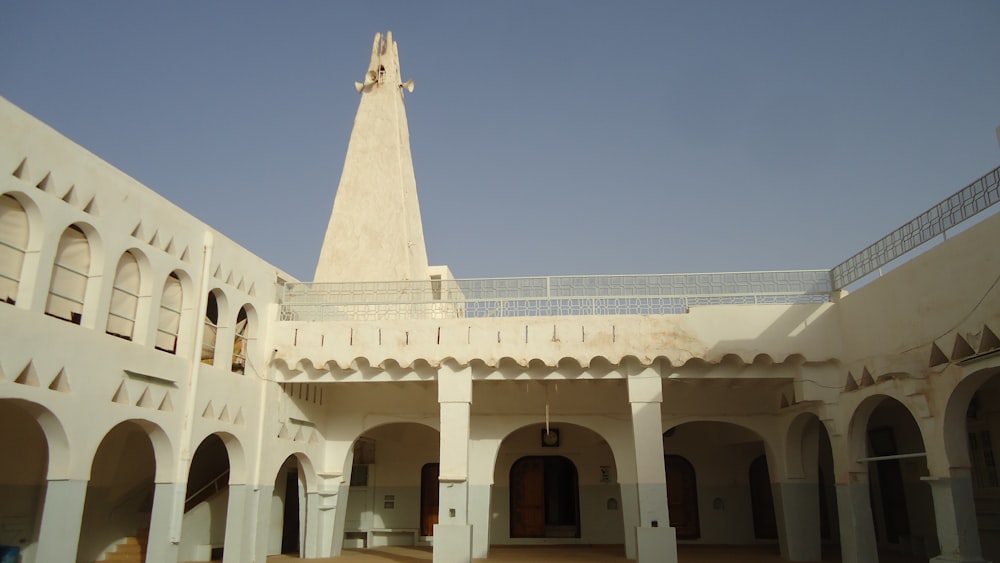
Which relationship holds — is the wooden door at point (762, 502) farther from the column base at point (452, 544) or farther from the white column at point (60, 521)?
the white column at point (60, 521)

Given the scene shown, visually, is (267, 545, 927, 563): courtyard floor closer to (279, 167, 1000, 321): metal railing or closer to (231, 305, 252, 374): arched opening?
(231, 305, 252, 374): arched opening

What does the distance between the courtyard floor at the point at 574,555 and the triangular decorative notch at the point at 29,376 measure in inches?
259

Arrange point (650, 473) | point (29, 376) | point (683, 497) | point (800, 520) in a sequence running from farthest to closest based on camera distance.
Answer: point (683, 497), point (800, 520), point (650, 473), point (29, 376)

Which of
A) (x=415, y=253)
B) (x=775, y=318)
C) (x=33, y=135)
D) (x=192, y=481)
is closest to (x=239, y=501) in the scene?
(x=192, y=481)

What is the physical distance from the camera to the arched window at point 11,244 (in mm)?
7133

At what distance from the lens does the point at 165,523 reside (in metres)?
9.18

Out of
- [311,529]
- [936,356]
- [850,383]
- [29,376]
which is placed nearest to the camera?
[29,376]

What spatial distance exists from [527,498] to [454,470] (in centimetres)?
545

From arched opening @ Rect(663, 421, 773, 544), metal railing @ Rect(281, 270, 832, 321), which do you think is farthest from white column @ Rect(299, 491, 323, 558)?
arched opening @ Rect(663, 421, 773, 544)

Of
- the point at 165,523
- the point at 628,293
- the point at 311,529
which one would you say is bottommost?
the point at 311,529

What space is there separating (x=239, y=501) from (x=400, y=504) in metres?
5.71

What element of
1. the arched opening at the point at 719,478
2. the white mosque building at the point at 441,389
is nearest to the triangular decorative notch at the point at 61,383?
the white mosque building at the point at 441,389

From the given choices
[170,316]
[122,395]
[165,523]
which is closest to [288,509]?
[165,523]

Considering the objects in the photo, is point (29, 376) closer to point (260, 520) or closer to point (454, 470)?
point (260, 520)
